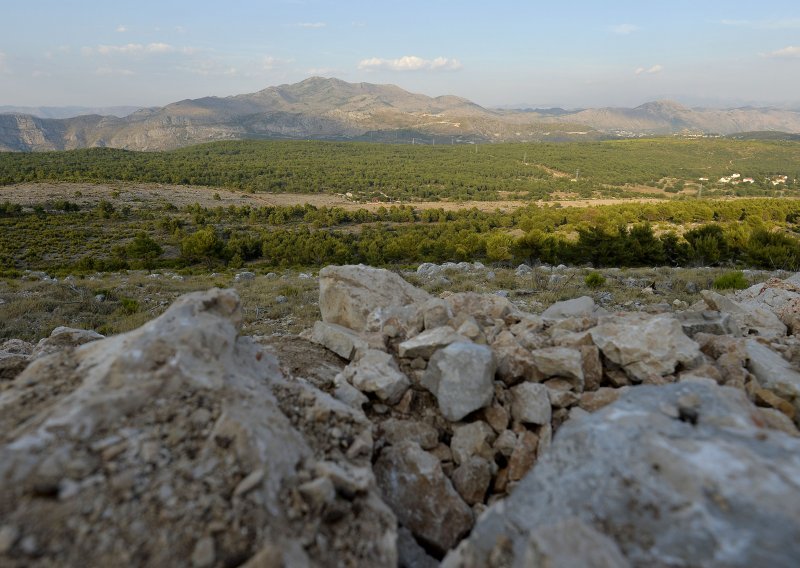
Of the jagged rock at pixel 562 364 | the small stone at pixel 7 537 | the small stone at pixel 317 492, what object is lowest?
the jagged rock at pixel 562 364

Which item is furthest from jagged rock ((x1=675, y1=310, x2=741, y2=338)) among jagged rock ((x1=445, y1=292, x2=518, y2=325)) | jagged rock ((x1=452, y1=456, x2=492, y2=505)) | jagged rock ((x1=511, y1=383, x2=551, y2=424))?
jagged rock ((x1=452, y1=456, x2=492, y2=505))

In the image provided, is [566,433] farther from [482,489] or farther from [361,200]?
[361,200]

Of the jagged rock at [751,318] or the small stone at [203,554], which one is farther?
the jagged rock at [751,318]

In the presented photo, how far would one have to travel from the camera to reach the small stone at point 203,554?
216 cm

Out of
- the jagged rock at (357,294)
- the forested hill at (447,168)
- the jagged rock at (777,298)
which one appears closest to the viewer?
the jagged rock at (357,294)

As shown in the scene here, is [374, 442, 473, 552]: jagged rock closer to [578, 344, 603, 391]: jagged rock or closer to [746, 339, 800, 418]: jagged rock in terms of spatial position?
[578, 344, 603, 391]: jagged rock

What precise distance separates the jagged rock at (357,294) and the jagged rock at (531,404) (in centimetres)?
254

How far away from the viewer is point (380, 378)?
14.2ft

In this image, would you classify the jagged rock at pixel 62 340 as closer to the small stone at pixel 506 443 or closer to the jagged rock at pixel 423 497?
the jagged rock at pixel 423 497

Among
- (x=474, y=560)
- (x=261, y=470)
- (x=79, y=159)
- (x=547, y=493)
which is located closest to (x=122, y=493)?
(x=261, y=470)

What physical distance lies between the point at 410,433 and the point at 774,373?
336 cm

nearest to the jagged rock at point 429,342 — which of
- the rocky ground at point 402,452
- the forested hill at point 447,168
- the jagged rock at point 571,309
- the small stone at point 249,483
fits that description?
the rocky ground at point 402,452

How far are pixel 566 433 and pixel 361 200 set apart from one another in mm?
74961

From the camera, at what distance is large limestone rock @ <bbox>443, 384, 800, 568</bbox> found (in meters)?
2.12
